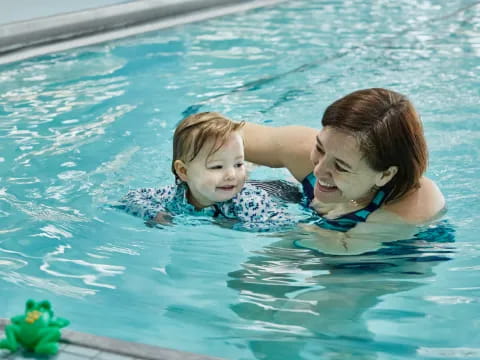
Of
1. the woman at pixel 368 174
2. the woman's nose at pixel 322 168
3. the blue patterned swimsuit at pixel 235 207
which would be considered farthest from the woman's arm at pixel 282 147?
the woman's nose at pixel 322 168

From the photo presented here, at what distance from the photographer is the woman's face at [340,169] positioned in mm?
2893

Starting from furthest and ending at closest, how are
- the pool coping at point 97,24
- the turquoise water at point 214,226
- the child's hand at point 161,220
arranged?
the pool coping at point 97,24, the child's hand at point 161,220, the turquoise water at point 214,226

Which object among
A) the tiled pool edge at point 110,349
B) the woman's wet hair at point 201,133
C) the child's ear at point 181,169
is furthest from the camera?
the child's ear at point 181,169

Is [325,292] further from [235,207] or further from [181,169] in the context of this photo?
[181,169]

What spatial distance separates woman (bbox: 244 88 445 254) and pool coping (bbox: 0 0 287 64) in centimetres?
402

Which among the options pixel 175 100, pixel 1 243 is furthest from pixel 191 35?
pixel 1 243

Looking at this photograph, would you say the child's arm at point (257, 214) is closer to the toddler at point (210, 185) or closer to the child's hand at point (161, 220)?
the toddler at point (210, 185)

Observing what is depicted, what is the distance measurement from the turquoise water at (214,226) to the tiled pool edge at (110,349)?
28 cm

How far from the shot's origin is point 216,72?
6.34 meters

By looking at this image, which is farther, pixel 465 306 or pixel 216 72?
pixel 216 72

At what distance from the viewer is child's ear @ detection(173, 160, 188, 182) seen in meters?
3.20

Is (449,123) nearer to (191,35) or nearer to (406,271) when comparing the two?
(406,271)

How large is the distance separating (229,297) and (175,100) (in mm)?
2927

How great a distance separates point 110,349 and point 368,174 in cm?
115
